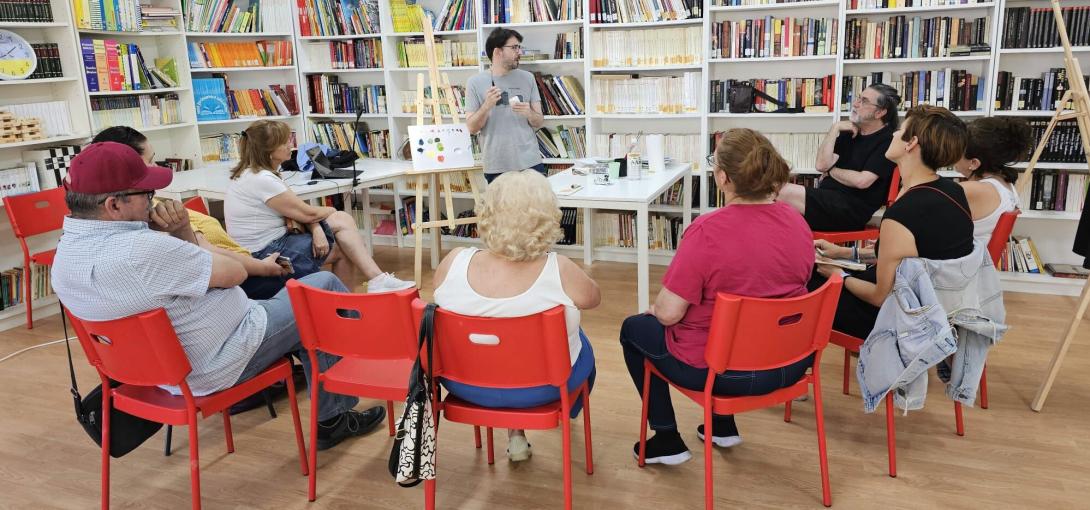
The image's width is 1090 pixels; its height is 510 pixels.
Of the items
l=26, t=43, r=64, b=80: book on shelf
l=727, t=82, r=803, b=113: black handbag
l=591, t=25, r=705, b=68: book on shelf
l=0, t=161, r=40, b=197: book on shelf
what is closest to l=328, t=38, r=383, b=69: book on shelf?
l=591, t=25, r=705, b=68: book on shelf

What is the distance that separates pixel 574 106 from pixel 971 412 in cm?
328

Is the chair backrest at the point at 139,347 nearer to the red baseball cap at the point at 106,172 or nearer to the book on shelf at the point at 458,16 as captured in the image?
the red baseball cap at the point at 106,172

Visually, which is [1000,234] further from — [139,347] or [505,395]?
[139,347]

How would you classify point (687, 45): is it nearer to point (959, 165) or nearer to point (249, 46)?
point (959, 165)

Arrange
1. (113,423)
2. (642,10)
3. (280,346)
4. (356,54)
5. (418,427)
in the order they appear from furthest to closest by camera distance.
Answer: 1. (356,54)
2. (642,10)
3. (280,346)
4. (113,423)
5. (418,427)

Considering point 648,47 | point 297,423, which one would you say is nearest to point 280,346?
point 297,423

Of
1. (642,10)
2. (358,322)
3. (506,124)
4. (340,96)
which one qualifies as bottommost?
(358,322)

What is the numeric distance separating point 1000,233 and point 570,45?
10.5 ft

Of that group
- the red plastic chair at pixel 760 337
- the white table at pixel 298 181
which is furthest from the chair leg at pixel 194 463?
the white table at pixel 298 181

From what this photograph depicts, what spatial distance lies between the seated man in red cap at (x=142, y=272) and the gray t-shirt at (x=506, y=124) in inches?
107

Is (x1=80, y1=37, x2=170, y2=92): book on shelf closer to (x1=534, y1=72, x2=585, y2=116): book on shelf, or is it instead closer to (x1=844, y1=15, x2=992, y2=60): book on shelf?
(x1=534, y1=72, x2=585, y2=116): book on shelf

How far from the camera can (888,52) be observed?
4586mm

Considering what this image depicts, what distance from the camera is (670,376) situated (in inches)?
92.0

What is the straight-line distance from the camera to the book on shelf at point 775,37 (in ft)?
15.4
